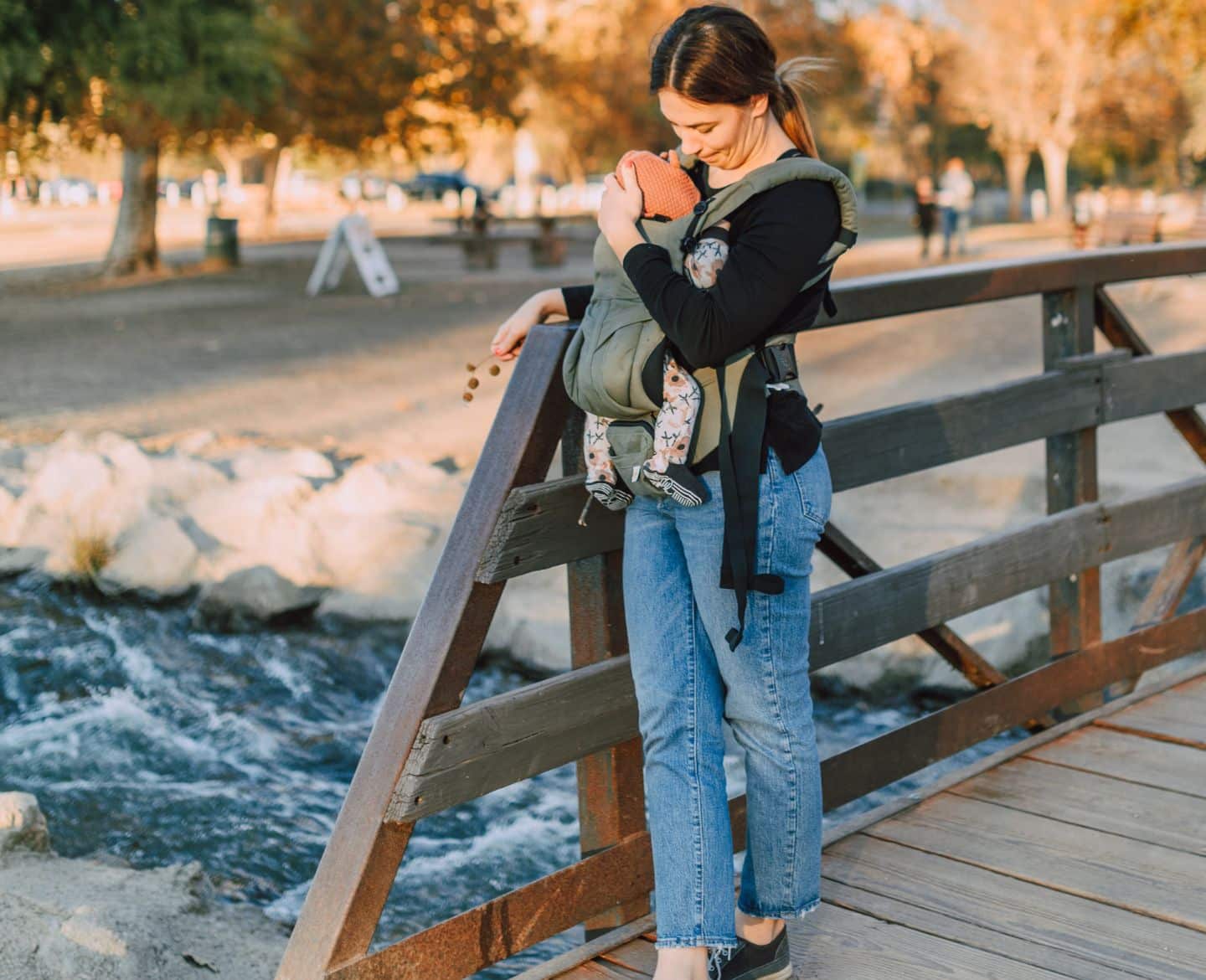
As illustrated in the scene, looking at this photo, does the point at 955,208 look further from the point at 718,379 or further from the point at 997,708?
the point at 718,379

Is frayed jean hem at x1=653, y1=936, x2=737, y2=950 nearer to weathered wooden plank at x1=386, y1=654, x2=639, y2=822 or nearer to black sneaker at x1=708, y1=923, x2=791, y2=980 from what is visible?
black sneaker at x1=708, y1=923, x2=791, y2=980

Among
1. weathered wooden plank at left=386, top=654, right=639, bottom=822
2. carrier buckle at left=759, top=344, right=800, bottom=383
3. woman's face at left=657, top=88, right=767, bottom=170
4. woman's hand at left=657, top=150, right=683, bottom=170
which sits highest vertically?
woman's face at left=657, top=88, right=767, bottom=170

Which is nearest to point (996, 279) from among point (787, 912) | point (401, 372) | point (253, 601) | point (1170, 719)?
point (1170, 719)

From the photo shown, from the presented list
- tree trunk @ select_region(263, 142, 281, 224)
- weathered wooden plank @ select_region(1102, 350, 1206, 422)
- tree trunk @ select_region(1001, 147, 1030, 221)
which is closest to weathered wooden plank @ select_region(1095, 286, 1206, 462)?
weathered wooden plank @ select_region(1102, 350, 1206, 422)

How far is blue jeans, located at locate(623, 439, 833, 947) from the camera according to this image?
251 centimetres

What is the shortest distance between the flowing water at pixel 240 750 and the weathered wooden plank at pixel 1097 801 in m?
1.56

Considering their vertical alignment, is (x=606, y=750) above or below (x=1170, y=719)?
above

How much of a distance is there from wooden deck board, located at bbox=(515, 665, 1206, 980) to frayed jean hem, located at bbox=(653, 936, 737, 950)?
0.28 metres

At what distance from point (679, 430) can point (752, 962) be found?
101 cm

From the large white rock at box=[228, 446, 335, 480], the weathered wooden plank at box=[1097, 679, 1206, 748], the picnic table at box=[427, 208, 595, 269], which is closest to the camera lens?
the weathered wooden plank at box=[1097, 679, 1206, 748]

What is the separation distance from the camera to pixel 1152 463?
8.76m

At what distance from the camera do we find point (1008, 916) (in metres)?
3.06

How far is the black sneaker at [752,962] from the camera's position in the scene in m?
2.69

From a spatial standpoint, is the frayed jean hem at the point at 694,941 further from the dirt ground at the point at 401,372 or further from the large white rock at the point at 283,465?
the large white rock at the point at 283,465
